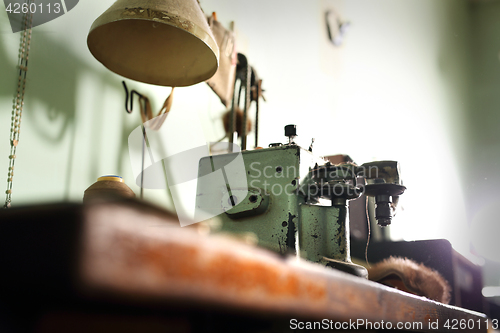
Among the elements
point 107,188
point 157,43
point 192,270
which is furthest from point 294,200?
point 192,270

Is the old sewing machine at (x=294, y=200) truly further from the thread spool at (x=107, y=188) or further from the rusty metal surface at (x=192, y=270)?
the rusty metal surface at (x=192, y=270)

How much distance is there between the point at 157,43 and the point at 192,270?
3.29 feet

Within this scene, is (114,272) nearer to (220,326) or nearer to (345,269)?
(220,326)

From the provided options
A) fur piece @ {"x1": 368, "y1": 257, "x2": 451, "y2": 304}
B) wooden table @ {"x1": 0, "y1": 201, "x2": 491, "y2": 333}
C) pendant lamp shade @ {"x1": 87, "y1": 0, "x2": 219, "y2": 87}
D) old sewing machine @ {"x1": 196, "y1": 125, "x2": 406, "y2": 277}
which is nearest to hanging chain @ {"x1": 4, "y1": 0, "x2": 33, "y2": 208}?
pendant lamp shade @ {"x1": 87, "y1": 0, "x2": 219, "y2": 87}

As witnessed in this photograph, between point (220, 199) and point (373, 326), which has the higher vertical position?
point (220, 199)

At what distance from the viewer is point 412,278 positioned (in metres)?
1.47

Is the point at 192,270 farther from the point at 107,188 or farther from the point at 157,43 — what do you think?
the point at 157,43

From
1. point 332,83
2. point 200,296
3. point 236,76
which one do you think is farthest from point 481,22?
point 200,296

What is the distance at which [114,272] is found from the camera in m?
0.19

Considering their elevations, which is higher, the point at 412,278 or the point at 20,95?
the point at 20,95

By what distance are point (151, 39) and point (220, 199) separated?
52cm

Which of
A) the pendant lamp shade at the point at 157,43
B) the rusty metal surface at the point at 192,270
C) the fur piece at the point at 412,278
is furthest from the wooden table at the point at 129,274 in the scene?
the fur piece at the point at 412,278

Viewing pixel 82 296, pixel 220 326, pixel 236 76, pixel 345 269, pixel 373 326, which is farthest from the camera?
pixel 236 76

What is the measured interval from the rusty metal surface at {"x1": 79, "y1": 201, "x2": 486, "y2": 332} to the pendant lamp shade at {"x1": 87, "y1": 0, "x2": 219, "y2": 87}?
30.9 inches
